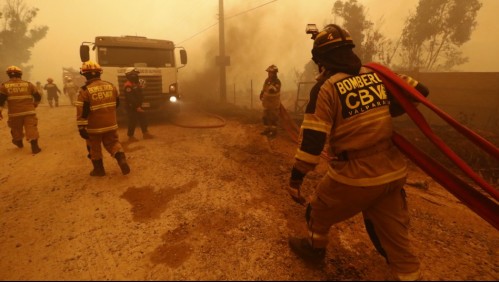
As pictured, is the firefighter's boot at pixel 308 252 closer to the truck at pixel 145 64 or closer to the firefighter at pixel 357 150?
the firefighter at pixel 357 150

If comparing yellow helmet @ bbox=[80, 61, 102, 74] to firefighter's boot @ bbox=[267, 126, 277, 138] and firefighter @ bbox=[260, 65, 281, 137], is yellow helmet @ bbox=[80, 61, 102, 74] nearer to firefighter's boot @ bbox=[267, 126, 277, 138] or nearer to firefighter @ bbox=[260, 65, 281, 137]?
firefighter @ bbox=[260, 65, 281, 137]

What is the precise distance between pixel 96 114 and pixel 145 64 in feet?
14.1

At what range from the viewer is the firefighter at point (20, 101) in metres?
5.74

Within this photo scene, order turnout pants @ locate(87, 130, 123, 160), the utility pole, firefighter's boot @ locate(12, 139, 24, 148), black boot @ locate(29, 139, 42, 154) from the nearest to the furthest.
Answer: turnout pants @ locate(87, 130, 123, 160)
black boot @ locate(29, 139, 42, 154)
firefighter's boot @ locate(12, 139, 24, 148)
the utility pole

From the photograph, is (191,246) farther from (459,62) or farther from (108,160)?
(459,62)

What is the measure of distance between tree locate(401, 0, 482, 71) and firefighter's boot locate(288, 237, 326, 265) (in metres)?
22.7

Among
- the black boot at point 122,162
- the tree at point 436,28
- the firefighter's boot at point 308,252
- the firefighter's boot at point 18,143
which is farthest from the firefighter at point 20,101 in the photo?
the tree at point 436,28

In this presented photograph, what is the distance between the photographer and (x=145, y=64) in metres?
8.09

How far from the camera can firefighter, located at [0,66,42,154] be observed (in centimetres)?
574

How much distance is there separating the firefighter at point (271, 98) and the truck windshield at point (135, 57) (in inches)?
148

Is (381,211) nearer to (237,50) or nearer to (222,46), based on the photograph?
(222,46)

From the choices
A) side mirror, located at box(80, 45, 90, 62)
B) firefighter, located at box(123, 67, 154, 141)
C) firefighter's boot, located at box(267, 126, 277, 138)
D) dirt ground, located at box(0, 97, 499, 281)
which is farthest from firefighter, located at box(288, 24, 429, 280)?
side mirror, located at box(80, 45, 90, 62)

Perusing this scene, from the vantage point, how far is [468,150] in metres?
6.26

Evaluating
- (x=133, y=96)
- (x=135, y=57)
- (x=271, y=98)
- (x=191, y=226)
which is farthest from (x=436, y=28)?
(x=191, y=226)
